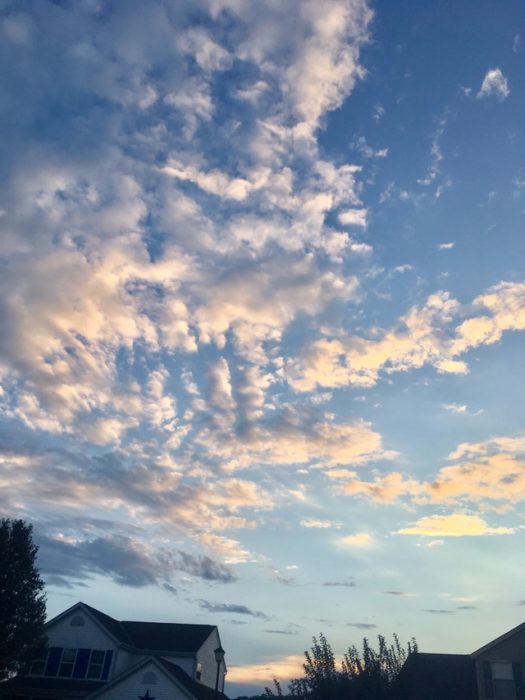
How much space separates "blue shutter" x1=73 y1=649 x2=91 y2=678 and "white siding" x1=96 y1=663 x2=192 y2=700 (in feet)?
13.8

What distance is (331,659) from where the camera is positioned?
933 inches

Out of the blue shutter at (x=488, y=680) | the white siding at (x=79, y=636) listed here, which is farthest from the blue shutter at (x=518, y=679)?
the white siding at (x=79, y=636)

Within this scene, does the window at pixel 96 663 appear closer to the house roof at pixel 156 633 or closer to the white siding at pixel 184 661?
the house roof at pixel 156 633

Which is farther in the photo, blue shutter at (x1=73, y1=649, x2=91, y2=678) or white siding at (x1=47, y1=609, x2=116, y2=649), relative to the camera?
white siding at (x1=47, y1=609, x2=116, y2=649)

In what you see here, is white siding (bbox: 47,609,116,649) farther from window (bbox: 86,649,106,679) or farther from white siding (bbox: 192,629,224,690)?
white siding (bbox: 192,629,224,690)

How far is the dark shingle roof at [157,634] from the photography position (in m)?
43.8

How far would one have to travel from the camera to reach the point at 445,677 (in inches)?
1543

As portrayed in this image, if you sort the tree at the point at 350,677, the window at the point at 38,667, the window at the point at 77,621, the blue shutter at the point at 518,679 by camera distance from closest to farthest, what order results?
the tree at the point at 350,677, the blue shutter at the point at 518,679, the window at the point at 38,667, the window at the point at 77,621

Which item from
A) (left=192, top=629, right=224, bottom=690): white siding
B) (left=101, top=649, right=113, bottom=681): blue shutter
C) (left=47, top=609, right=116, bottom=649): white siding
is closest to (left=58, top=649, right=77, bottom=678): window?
(left=47, top=609, right=116, bottom=649): white siding

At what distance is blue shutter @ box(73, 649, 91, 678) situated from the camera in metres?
40.6

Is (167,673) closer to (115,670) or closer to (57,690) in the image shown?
(115,670)

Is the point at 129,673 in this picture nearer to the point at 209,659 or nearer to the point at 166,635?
the point at 166,635

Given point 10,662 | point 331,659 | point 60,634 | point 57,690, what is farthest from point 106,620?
point 331,659

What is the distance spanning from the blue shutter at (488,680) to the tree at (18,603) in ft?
99.4
